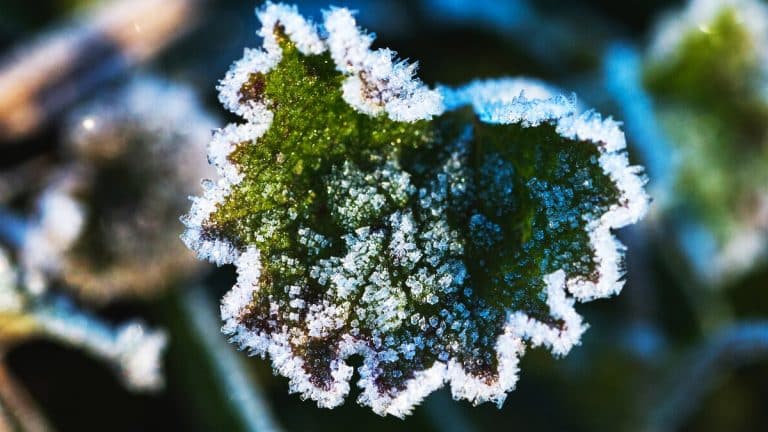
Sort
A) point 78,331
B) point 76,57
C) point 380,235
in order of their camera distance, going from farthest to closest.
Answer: point 76,57 → point 78,331 → point 380,235

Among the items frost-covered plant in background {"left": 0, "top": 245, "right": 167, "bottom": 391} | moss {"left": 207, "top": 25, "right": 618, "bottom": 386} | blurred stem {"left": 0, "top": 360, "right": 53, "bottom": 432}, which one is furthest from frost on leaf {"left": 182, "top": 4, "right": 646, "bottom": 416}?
blurred stem {"left": 0, "top": 360, "right": 53, "bottom": 432}

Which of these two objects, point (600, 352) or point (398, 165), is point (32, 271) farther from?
point (600, 352)

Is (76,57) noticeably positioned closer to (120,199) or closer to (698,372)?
(120,199)

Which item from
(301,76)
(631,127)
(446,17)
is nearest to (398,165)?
(301,76)

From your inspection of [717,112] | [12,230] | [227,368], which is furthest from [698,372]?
[12,230]

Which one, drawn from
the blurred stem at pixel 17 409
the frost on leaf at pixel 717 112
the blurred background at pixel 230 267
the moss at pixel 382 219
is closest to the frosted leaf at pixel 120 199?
the blurred background at pixel 230 267

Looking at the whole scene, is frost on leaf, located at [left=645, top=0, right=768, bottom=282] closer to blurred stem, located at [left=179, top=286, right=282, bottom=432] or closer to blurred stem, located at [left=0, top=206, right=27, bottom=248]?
blurred stem, located at [left=179, top=286, right=282, bottom=432]
